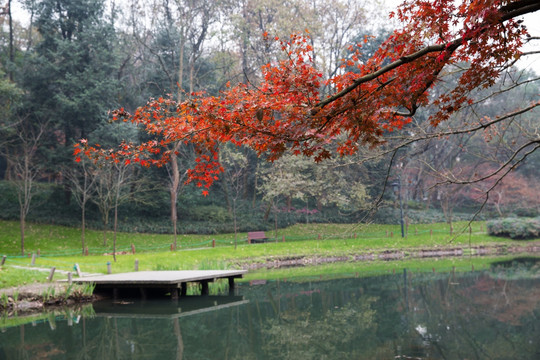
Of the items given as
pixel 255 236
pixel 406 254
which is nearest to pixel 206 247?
pixel 255 236

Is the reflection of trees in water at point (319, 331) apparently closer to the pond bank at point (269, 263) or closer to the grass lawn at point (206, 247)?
the pond bank at point (269, 263)

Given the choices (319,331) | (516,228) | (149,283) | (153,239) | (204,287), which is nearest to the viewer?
(319,331)

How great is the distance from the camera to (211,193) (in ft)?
108

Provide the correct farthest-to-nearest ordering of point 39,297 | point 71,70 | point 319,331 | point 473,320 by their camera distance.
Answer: point 71,70, point 39,297, point 473,320, point 319,331

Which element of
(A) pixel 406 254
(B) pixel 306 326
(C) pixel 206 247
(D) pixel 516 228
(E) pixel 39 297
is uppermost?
(D) pixel 516 228

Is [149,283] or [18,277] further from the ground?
[18,277]

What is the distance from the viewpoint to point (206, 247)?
79.9 ft

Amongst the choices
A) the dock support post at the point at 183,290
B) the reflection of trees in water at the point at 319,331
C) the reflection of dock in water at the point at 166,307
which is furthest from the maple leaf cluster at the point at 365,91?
the dock support post at the point at 183,290

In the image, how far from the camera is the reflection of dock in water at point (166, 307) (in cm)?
1159

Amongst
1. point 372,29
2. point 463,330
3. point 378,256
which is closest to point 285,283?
point 463,330

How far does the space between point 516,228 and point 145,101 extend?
2395 cm

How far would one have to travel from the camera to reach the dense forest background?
86.2ft

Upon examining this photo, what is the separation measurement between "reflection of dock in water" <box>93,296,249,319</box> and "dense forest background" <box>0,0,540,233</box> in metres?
9.51

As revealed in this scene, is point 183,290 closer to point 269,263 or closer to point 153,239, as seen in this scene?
point 269,263
